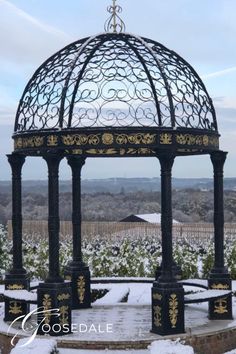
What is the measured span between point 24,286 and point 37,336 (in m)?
1.90

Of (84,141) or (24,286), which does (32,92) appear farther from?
(24,286)

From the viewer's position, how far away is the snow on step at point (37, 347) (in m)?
8.02

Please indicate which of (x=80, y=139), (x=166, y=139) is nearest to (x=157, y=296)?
(x=166, y=139)

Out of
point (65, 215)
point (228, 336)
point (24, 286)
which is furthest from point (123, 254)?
point (65, 215)

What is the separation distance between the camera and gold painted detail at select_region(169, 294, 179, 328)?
9.68 metres

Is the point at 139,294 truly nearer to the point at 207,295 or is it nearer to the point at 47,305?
the point at 207,295

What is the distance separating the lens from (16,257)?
11.3 meters

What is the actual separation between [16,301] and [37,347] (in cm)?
266

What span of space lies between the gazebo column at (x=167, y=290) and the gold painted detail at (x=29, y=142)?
174 centimetres

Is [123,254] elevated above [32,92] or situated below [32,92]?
below

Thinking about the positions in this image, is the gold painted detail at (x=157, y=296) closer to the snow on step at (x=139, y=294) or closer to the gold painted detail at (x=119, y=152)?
the snow on step at (x=139, y=294)

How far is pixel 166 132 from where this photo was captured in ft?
31.7

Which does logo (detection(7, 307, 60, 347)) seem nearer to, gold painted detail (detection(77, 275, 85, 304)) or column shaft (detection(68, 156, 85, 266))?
gold painted detail (detection(77, 275, 85, 304))

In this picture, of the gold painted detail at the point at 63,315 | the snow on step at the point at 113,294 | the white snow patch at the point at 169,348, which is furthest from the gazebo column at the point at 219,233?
the white snow patch at the point at 169,348
